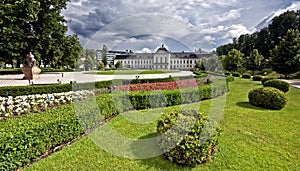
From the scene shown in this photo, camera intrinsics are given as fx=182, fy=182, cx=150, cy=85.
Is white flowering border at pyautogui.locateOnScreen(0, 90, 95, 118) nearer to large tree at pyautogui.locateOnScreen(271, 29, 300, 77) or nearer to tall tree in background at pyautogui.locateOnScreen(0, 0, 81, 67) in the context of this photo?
tall tree in background at pyautogui.locateOnScreen(0, 0, 81, 67)

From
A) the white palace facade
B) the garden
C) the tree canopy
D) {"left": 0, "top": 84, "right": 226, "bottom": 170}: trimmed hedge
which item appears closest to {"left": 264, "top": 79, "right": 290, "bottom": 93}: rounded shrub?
the white palace facade

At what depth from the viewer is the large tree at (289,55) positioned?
87.4 feet

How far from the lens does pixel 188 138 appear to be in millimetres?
3828

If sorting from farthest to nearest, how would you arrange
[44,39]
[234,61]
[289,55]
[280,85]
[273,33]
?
[273,33] < [234,61] < [289,55] < [44,39] < [280,85]

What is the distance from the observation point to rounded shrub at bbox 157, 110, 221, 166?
12.6 ft

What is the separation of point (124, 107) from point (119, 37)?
376cm

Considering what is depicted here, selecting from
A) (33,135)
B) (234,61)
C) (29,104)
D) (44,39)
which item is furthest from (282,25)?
(33,135)

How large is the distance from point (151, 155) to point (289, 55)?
1230 inches

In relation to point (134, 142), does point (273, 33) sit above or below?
above

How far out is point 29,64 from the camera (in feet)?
63.2

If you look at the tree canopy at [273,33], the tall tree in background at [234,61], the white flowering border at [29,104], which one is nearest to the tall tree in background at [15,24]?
the white flowering border at [29,104]

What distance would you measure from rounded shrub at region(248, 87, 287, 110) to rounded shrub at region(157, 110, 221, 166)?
6.47 meters

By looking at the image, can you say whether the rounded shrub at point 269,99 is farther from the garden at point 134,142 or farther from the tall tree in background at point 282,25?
the tall tree in background at point 282,25

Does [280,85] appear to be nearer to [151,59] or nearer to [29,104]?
[151,59]
